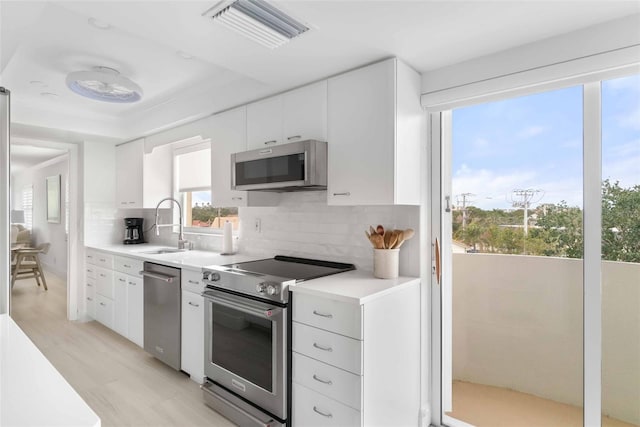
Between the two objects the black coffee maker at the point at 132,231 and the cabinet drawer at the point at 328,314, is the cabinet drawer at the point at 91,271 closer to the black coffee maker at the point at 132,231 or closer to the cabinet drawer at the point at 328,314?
the black coffee maker at the point at 132,231

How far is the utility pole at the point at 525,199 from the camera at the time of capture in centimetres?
196

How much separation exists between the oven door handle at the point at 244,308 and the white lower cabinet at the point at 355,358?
13cm

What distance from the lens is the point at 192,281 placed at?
269 centimetres

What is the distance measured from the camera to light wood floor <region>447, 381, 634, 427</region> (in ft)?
6.06

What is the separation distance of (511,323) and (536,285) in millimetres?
268

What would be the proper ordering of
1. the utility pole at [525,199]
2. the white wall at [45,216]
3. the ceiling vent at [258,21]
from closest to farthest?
the ceiling vent at [258,21], the utility pole at [525,199], the white wall at [45,216]

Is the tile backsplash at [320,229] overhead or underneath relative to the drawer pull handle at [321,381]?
overhead

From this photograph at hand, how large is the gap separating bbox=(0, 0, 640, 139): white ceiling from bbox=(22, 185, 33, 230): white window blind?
6979 mm

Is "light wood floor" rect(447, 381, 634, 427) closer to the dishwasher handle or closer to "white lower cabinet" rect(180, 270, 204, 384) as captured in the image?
"white lower cabinet" rect(180, 270, 204, 384)

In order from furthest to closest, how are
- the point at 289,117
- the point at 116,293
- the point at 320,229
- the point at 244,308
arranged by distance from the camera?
the point at 116,293 < the point at 320,229 < the point at 289,117 < the point at 244,308

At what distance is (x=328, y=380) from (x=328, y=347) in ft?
0.55

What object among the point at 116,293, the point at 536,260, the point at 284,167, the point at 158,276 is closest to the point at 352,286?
the point at 284,167

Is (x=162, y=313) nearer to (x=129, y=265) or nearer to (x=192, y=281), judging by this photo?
(x=192, y=281)

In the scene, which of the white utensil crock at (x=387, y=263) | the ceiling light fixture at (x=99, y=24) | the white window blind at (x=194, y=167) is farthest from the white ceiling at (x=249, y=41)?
the white utensil crock at (x=387, y=263)
